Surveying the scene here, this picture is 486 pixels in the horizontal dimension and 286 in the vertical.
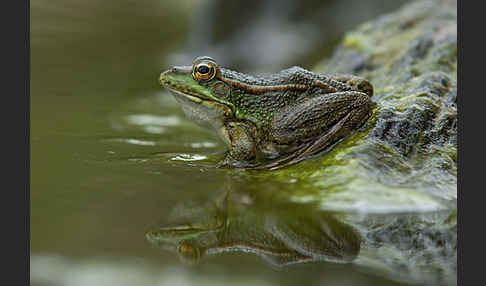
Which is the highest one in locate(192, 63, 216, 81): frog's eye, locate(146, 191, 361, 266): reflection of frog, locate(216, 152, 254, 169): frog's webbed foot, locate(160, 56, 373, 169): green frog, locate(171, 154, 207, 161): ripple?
locate(192, 63, 216, 81): frog's eye

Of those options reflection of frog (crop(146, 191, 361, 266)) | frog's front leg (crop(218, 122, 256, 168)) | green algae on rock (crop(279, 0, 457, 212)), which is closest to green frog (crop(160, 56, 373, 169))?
frog's front leg (crop(218, 122, 256, 168))

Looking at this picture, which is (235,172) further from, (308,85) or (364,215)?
(364,215)

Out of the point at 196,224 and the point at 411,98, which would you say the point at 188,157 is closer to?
the point at 196,224

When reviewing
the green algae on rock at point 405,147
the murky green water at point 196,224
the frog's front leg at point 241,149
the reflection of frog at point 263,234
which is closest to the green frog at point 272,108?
the frog's front leg at point 241,149

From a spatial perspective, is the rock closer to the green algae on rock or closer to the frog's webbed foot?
the green algae on rock

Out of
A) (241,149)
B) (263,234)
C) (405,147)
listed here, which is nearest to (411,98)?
(405,147)

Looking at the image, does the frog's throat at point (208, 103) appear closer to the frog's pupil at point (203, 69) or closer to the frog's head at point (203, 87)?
the frog's head at point (203, 87)
